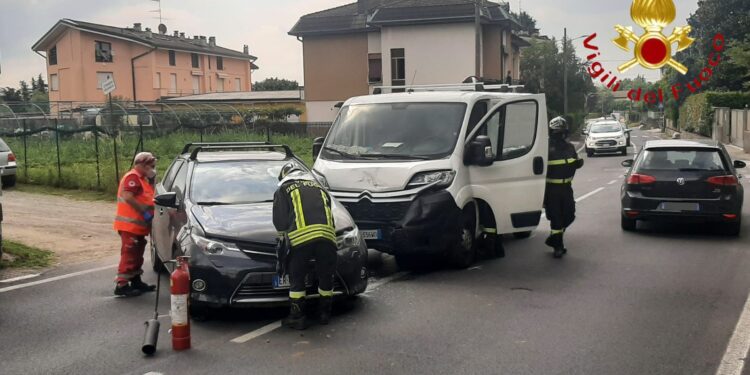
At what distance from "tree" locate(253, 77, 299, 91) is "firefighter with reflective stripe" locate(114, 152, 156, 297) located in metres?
81.9

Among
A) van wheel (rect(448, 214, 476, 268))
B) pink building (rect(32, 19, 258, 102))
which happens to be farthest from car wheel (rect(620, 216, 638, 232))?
pink building (rect(32, 19, 258, 102))

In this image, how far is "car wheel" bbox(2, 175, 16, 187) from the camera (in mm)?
20161

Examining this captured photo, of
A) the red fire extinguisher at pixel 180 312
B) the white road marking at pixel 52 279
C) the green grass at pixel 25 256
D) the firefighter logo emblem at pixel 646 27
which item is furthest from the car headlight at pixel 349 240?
the firefighter logo emblem at pixel 646 27

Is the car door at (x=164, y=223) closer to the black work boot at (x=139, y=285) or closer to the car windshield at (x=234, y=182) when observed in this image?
the black work boot at (x=139, y=285)

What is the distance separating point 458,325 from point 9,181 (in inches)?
662

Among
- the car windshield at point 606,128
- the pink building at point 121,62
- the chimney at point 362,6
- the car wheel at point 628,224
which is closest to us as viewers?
the car wheel at point 628,224

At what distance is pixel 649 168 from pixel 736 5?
57239mm

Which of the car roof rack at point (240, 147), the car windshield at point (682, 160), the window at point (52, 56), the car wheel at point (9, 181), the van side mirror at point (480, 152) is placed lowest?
the car wheel at point (9, 181)

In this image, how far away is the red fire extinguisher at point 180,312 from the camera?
6.26 m

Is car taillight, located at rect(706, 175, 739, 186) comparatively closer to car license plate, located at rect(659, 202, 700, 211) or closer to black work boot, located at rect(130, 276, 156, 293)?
car license plate, located at rect(659, 202, 700, 211)

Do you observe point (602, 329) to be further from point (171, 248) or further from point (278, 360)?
point (171, 248)

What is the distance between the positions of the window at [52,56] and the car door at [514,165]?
5758 centimetres

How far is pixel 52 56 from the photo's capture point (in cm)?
6153

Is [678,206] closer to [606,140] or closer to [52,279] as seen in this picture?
[52,279]
